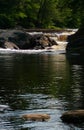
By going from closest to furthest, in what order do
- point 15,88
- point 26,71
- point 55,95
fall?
point 55,95
point 15,88
point 26,71

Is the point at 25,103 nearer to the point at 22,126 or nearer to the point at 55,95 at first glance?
the point at 55,95

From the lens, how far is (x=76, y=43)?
74.2 metres

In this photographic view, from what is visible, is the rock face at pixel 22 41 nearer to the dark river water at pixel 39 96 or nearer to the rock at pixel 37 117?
the dark river water at pixel 39 96

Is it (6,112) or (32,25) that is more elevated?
(6,112)

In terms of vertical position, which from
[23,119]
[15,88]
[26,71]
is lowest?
[26,71]

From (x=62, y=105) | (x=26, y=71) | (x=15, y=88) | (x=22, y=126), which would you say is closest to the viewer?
(x=22, y=126)

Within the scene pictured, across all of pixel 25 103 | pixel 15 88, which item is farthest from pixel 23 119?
pixel 15 88

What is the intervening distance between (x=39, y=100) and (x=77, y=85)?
655 cm

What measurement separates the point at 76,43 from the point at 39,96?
4705 cm

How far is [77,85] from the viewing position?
106ft

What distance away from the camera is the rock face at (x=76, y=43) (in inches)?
2881

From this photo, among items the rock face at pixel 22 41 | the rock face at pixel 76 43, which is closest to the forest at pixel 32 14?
the rock face at pixel 22 41

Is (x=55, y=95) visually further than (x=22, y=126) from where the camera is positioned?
Yes

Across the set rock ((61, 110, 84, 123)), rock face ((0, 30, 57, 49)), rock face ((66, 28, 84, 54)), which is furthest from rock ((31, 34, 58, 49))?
rock ((61, 110, 84, 123))
